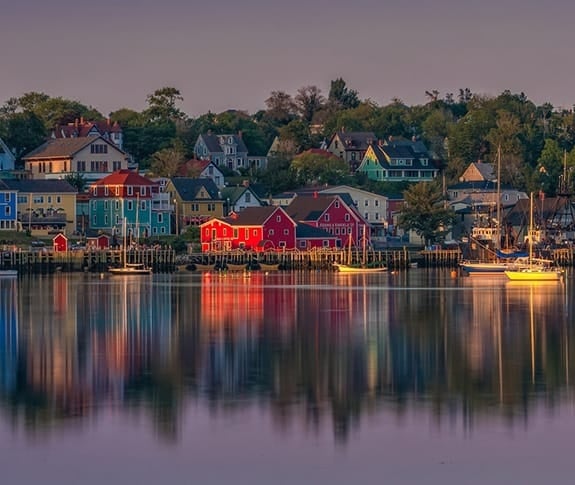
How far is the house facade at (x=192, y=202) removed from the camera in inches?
4781

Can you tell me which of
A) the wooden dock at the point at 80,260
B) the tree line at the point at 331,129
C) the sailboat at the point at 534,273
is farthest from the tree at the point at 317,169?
the sailboat at the point at 534,273

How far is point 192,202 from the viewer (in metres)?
122

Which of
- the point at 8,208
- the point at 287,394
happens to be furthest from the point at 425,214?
the point at 287,394

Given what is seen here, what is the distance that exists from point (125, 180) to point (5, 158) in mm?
17079

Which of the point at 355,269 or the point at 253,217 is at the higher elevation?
the point at 253,217

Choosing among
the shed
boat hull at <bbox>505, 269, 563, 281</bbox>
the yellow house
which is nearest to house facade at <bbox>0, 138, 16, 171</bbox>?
the yellow house

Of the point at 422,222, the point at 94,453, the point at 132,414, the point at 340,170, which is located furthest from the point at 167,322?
the point at 340,170

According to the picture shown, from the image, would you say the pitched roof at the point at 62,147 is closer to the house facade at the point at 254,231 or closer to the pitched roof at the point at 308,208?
the house facade at the point at 254,231

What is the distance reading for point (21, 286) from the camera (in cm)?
8550

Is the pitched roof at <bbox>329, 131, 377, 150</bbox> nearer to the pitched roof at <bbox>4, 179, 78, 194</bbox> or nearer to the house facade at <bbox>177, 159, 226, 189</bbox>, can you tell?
the house facade at <bbox>177, 159, 226, 189</bbox>

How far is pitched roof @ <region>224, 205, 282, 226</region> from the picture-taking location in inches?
4390

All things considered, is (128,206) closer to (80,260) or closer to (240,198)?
(240,198)

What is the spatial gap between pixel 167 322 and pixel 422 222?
61.6 meters

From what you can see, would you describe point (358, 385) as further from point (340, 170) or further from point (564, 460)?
point (340, 170)
